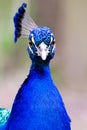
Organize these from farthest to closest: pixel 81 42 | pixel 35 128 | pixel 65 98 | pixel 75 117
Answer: pixel 81 42 → pixel 65 98 → pixel 75 117 → pixel 35 128

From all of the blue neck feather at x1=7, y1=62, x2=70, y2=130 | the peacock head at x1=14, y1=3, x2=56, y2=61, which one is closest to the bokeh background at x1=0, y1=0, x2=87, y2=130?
the blue neck feather at x1=7, y1=62, x2=70, y2=130

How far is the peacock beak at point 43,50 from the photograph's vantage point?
3.22 meters

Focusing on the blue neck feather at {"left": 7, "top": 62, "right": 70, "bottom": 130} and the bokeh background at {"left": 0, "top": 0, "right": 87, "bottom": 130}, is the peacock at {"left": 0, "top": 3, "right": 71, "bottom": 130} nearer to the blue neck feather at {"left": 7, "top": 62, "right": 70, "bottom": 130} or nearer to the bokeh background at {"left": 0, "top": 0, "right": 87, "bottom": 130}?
the blue neck feather at {"left": 7, "top": 62, "right": 70, "bottom": 130}

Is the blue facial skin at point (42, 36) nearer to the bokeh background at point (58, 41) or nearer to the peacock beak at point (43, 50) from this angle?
the peacock beak at point (43, 50)

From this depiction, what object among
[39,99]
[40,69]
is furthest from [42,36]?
[39,99]

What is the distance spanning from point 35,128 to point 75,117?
3231mm

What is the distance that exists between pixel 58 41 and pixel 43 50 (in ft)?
15.4

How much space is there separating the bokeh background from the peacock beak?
4.31m

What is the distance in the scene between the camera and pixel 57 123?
3.43 m

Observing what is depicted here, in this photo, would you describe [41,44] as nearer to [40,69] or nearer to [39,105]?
[40,69]

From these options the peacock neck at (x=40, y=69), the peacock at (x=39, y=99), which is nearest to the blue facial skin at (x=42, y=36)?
the peacock at (x=39, y=99)

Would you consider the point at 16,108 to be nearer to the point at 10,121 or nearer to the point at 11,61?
the point at 10,121

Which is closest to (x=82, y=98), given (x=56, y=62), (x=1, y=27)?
(x=56, y=62)

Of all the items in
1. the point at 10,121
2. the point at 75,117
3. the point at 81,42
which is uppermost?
the point at 10,121
